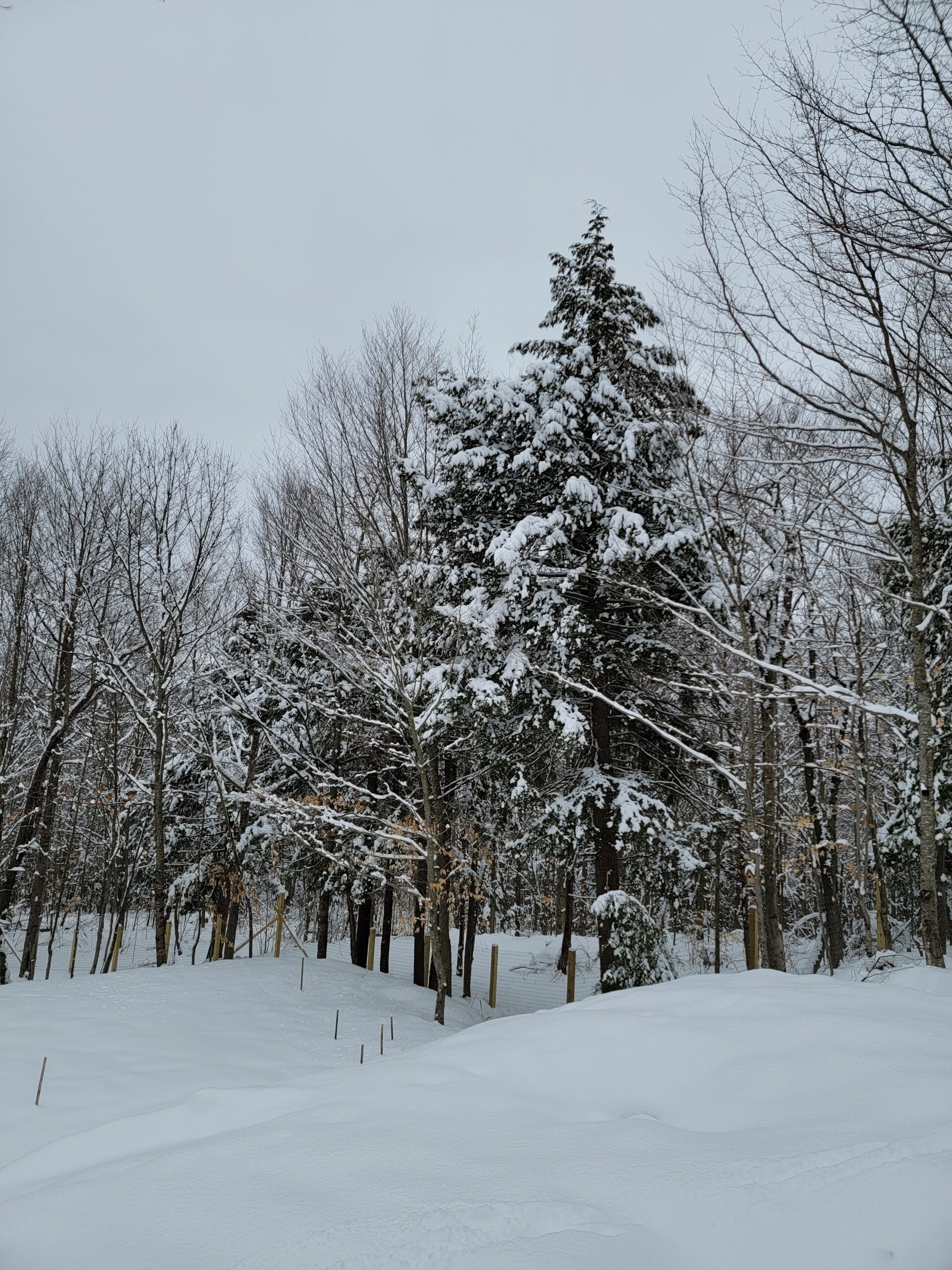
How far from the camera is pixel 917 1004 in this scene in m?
3.86

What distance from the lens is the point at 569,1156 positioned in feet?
7.73

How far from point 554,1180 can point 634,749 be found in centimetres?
948

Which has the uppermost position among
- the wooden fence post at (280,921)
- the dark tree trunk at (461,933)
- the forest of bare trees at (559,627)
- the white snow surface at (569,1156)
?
the forest of bare trees at (559,627)

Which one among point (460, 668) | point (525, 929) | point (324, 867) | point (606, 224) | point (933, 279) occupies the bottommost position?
point (525, 929)

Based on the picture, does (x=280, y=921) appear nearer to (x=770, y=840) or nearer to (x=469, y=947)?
(x=469, y=947)

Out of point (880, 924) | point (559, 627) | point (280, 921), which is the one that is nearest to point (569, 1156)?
point (559, 627)

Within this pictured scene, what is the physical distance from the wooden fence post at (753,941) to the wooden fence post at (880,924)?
1940mm

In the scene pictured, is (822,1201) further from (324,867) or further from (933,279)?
(324,867)

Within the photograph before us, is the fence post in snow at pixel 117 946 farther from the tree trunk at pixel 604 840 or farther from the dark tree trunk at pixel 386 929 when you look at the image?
the tree trunk at pixel 604 840

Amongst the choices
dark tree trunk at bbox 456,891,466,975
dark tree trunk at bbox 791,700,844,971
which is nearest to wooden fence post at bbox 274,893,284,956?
dark tree trunk at bbox 456,891,466,975

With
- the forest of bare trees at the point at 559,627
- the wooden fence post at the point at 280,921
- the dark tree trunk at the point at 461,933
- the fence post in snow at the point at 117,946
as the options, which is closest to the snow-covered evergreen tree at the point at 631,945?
the forest of bare trees at the point at 559,627

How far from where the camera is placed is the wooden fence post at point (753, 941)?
1020cm

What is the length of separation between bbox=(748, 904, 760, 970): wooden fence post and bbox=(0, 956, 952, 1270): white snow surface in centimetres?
632

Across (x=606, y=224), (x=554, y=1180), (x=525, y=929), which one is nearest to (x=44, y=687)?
(x=606, y=224)
